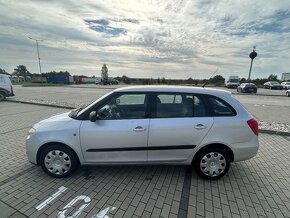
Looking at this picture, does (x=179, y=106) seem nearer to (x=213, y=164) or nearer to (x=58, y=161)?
(x=213, y=164)

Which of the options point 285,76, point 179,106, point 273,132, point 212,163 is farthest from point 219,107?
point 285,76

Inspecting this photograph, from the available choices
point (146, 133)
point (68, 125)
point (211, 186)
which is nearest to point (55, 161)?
point (68, 125)

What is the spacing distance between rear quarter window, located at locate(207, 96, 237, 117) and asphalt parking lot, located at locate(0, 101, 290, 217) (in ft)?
4.08

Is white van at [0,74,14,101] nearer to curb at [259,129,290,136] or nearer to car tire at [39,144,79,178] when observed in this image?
car tire at [39,144,79,178]

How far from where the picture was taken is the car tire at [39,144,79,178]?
3.33 metres

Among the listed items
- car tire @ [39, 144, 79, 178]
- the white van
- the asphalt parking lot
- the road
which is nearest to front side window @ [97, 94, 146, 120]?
car tire @ [39, 144, 79, 178]

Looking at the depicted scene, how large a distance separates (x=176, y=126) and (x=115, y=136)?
3.48ft

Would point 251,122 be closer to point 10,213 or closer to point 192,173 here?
point 192,173

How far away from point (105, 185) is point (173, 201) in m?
1.19

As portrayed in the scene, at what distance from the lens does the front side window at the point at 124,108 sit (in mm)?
3268

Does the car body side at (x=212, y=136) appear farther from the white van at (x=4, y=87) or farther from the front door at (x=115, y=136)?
the white van at (x=4, y=87)

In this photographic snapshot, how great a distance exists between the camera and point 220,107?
3.35 m

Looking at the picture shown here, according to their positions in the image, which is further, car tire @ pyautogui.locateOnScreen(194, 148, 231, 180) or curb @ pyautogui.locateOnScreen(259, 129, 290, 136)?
curb @ pyautogui.locateOnScreen(259, 129, 290, 136)

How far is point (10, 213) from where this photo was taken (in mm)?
2572
